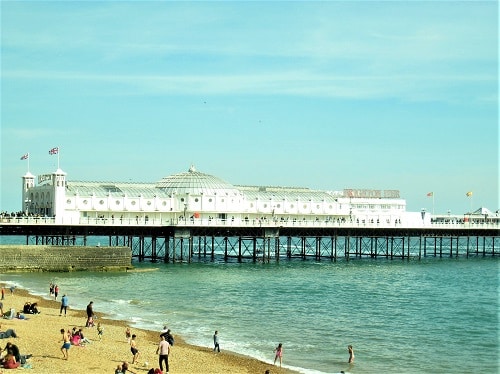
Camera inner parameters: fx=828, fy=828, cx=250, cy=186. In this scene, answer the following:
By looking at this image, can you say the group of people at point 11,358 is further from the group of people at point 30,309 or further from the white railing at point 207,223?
the white railing at point 207,223

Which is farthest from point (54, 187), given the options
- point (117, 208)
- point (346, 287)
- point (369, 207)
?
point (369, 207)

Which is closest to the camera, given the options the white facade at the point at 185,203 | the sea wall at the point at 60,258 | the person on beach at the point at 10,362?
the person on beach at the point at 10,362

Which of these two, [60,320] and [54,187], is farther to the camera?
[54,187]

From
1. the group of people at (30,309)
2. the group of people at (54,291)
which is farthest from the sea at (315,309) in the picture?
the group of people at (30,309)

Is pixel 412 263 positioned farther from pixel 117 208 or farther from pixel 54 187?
pixel 54 187

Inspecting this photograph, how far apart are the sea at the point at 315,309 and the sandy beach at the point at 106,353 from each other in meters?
1.58

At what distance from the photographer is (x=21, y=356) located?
27.9 metres

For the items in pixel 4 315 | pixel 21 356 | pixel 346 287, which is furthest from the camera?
pixel 346 287

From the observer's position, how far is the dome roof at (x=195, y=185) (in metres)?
87.4

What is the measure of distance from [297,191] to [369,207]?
41.1ft

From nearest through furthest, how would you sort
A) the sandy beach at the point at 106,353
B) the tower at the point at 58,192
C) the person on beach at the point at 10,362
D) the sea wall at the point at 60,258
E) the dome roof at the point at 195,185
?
the person on beach at the point at 10,362
the sandy beach at the point at 106,353
the sea wall at the point at 60,258
the tower at the point at 58,192
the dome roof at the point at 195,185

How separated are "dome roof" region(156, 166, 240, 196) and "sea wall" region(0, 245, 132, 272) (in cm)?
1864

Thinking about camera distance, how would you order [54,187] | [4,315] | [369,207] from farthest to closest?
[369,207] < [54,187] < [4,315]

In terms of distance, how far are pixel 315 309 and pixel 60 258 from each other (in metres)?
25.4
